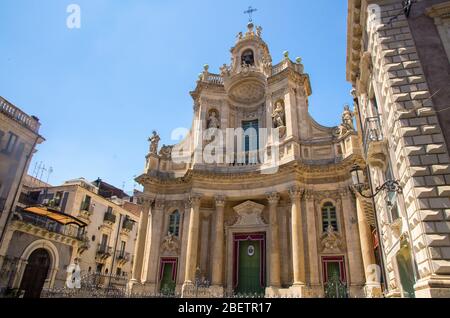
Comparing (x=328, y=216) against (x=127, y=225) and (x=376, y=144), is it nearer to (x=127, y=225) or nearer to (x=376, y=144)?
(x=376, y=144)

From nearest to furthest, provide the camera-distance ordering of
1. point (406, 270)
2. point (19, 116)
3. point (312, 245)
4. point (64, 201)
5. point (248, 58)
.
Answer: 1. point (406, 270)
2. point (312, 245)
3. point (19, 116)
4. point (64, 201)
5. point (248, 58)

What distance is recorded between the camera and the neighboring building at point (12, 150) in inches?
778

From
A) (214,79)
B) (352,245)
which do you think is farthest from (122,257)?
(352,245)

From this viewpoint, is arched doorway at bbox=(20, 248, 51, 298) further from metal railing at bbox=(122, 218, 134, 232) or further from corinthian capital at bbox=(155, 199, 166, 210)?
metal railing at bbox=(122, 218, 134, 232)

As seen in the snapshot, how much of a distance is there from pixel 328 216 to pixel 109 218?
21.8 m

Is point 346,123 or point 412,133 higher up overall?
point 346,123

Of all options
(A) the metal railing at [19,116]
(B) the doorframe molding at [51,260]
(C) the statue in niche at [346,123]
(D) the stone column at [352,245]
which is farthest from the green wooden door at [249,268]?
(A) the metal railing at [19,116]

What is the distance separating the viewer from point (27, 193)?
29.7 meters

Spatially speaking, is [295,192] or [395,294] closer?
[395,294]

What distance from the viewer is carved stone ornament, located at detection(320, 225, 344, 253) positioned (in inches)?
733

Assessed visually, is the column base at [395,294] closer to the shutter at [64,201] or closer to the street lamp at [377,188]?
the street lamp at [377,188]

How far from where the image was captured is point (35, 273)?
2206 cm

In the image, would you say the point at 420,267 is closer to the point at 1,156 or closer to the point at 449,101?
the point at 449,101
